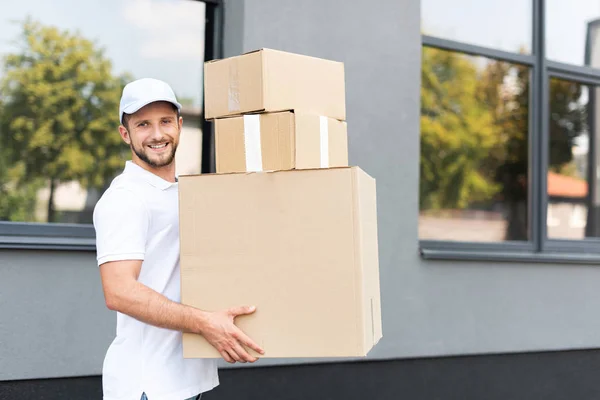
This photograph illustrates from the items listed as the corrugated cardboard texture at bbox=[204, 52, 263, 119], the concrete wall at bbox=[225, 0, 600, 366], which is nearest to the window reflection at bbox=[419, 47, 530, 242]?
the concrete wall at bbox=[225, 0, 600, 366]

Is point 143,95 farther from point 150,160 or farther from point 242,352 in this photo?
point 242,352

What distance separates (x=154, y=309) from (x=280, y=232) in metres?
0.38

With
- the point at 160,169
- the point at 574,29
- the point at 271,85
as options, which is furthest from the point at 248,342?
the point at 574,29

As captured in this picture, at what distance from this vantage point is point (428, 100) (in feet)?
23.6

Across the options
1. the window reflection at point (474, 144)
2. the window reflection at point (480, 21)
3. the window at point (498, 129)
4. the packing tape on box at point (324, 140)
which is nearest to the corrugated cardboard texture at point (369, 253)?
the packing tape on box at point (324, 140)

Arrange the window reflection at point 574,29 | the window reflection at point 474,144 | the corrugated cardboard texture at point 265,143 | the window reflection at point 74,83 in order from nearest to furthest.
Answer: the corrugated cardboard texture at point 265,143 < the window reflection at point 74,83 < the window reflection at point 574,29 < the window reflection at point 474,144

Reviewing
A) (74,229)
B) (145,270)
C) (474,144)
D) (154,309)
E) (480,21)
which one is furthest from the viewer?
(474,144)

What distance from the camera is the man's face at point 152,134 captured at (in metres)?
2.04

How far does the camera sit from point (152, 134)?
204 centimetres

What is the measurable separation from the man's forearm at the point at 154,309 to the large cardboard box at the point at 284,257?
1.7 inches

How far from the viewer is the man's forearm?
1.85 m

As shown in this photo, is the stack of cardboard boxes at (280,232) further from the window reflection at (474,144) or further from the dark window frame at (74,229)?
the window reflection at (474,144)

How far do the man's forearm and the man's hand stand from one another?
0.08ft

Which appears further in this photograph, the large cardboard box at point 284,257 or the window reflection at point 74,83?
the window reflection at point 74,83
